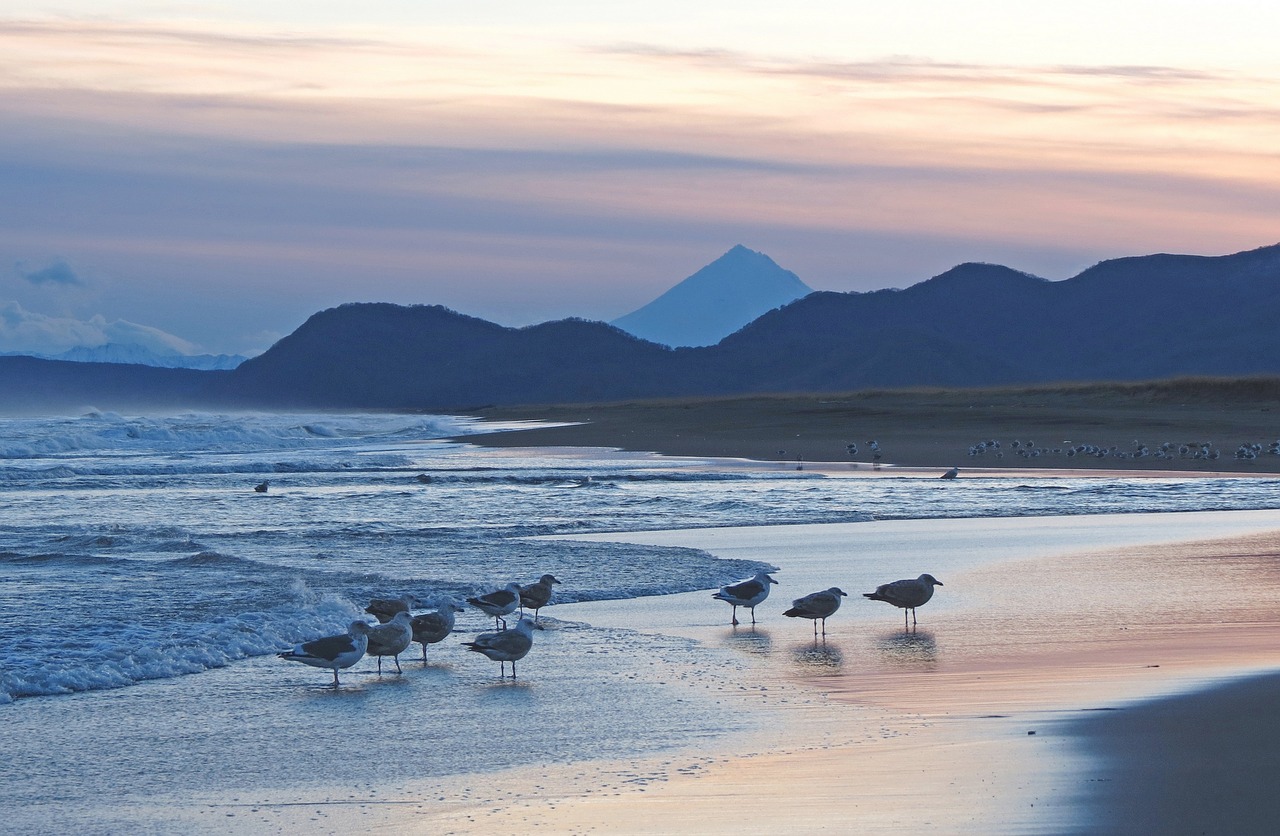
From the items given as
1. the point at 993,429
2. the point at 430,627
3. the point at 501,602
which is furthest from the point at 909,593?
the point at 993,429

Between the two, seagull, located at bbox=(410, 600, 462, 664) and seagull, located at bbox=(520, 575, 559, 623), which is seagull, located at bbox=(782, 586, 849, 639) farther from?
seagull, located at bbox=(410, 600, 462, 664)

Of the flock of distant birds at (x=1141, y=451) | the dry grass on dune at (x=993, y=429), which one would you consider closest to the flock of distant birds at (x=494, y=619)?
the dry grass on dune at (x=993, y=429)

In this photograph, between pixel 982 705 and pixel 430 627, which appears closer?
pixel 982 705

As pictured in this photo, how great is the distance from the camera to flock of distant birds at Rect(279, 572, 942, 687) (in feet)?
31.2

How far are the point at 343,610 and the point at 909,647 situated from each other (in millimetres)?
4882

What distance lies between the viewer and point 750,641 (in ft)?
36.1

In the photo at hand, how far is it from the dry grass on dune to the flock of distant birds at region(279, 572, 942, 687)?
2243 centimetres

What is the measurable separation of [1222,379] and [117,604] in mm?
63253

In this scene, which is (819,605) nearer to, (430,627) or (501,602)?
(501,602)

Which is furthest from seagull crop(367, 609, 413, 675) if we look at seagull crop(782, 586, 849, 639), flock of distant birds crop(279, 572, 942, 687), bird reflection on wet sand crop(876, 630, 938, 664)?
bird reflection on wet sand crop(876, 630, 938, 664)

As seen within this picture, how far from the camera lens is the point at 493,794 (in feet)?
21.8

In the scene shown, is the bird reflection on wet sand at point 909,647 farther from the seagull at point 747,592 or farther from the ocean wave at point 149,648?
the ocean wave at point 149,648

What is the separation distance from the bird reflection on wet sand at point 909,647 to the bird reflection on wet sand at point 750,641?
2.78ft

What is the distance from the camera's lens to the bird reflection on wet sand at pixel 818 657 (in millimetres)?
9797
